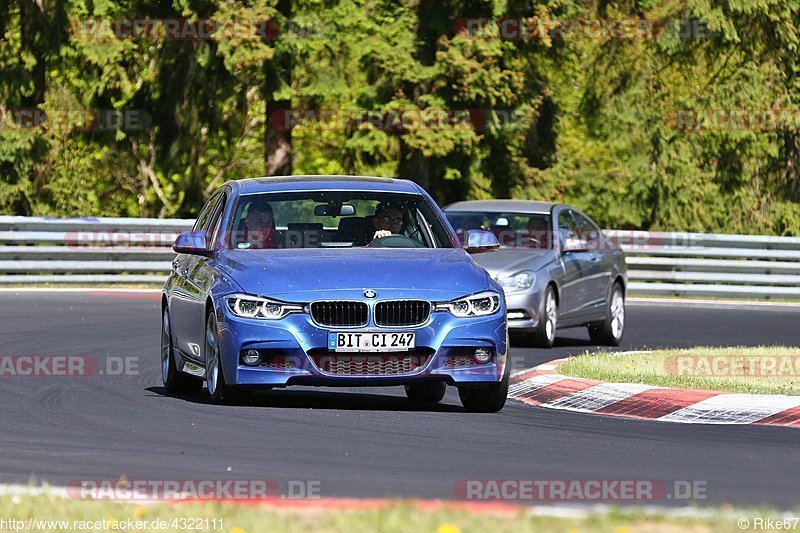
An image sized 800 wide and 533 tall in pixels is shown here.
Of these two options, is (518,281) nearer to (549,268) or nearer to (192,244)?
(549,268)

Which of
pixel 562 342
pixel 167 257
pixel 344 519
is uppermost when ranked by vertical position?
pixel 344 519

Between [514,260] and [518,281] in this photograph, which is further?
[514,260]

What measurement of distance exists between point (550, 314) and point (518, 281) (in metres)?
0.61

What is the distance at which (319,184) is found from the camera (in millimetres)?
12961

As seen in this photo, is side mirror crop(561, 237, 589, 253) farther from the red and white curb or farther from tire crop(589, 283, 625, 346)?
the red and white curb

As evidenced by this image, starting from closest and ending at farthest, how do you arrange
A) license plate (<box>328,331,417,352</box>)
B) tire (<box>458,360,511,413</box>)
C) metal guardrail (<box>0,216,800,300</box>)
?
1. license plate (<box>328,331,417,352</box>)
2. tire (<box>458,360,511,413</box>)
3. metal guardrail (<box>0,216,800,300</box>)

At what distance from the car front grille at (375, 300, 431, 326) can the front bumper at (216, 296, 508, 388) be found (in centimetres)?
5

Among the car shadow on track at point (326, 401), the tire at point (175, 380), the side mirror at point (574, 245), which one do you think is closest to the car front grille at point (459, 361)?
the car shadow on track at point (326, 401)

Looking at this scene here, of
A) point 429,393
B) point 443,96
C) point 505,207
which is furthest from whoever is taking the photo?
point 443,96

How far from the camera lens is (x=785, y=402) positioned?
39.2 ft

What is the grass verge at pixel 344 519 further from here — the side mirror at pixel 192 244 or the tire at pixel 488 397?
the side mirror at pixel 192 244

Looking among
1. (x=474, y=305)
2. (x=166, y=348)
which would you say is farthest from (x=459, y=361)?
(x=166, y=348)

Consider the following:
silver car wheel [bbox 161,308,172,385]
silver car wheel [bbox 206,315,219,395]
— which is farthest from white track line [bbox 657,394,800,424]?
silver car wheel [bbox 161,308,172,385]

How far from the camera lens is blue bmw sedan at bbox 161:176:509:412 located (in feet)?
36.8
